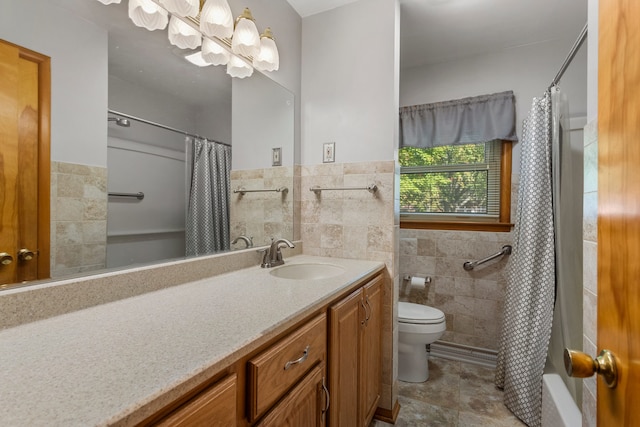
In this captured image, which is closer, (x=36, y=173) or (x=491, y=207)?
(x=36, y=173)

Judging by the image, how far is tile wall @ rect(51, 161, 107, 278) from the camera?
89 cm

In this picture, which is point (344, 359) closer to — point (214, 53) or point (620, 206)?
point (620, 206)

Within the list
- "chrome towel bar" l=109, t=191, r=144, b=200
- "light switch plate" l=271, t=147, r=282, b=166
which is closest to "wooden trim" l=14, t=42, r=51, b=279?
"chrome towel bar" l=109, t=191, r=144, b=200

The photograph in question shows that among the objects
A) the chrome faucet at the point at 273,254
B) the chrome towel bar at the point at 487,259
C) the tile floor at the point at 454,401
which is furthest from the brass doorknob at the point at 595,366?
the chrome towel bar at the point at 487,259

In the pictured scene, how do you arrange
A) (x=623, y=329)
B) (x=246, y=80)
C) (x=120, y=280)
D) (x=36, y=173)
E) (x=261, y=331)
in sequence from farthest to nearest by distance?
(x=246, y=80) < (x=120, y=280) < (x=36, y=173) < (x=261, y=331) < (x=623, y=329)

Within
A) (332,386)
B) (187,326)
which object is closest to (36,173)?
(187,326)

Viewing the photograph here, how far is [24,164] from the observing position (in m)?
0.81

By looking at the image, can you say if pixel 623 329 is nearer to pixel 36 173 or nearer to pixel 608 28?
pixel 608 28

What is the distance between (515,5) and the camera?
6.12 feet

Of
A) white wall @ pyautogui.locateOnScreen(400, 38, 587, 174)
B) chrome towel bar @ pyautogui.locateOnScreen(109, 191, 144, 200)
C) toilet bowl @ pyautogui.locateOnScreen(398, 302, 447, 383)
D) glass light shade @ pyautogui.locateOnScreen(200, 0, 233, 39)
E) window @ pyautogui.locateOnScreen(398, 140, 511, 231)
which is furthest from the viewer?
window @ pyautogui.locateOnScreen(398, 140, 511, 231)

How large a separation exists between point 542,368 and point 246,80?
2.28 m

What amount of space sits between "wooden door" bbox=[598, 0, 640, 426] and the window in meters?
1.92

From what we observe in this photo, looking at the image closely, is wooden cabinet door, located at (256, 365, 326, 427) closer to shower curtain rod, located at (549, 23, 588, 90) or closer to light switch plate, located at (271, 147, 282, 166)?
light switch plate, located at (271, 147, 282, 166)

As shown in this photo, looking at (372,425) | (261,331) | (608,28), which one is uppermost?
(608,28)
